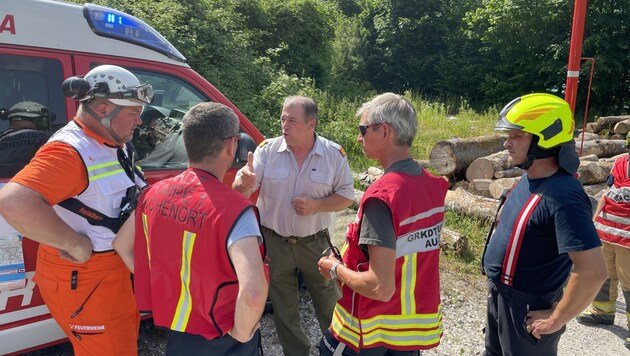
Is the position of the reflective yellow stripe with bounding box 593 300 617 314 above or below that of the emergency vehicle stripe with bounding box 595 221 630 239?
below

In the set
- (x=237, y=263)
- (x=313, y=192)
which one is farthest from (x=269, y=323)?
(x=237, y=263)

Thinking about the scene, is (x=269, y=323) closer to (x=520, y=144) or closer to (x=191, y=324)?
(x=191, y=324)

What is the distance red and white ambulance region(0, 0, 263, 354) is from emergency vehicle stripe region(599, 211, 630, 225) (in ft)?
11.0

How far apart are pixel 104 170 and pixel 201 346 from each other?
994 millimetres

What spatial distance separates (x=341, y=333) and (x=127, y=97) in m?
1.55

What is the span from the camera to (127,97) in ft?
7.59

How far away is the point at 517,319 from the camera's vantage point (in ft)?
7.57

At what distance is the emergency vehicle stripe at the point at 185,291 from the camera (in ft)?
5.61

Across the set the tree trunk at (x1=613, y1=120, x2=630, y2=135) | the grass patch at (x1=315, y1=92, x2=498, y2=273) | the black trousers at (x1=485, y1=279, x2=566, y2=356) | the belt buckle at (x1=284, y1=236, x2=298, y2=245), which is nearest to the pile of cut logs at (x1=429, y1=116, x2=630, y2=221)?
the grass patch at (x1=315, y1=92, x2=498, y2=273)

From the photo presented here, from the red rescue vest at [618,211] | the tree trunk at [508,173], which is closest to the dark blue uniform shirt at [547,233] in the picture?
the red rescue vest at [618,211]

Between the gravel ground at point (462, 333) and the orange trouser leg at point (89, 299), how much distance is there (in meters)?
1.29

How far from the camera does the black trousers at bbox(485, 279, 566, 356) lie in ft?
7.35

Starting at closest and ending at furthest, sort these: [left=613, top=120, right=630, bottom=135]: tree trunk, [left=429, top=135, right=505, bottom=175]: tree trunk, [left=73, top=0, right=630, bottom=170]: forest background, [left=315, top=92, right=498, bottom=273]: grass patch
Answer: [left=315, top=92, right=498, bottom=273]: grass patch < [left=429, top=135, right=505, bottom=175]: tree trunk < [left=73, top=0, right=630, bottom=170]: forest background < [left=613, top=120, right=630, bottom=135]: tree trunk

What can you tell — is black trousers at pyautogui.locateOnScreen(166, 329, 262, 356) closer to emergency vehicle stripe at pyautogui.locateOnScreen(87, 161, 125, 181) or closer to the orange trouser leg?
the orange trouser leg
